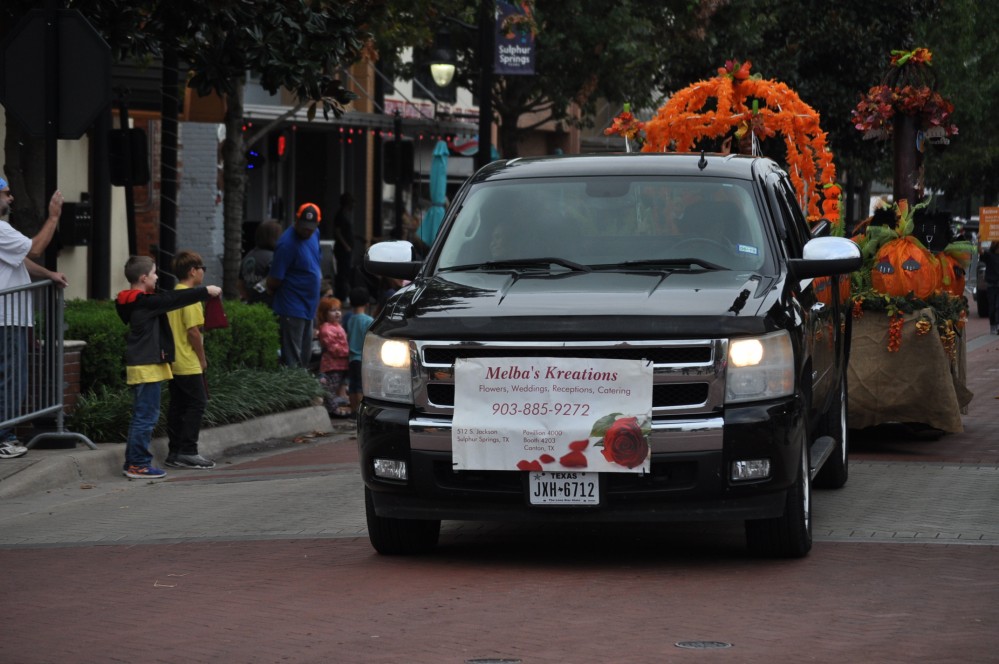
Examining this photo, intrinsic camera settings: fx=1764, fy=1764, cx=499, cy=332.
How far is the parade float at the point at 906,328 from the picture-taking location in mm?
12656

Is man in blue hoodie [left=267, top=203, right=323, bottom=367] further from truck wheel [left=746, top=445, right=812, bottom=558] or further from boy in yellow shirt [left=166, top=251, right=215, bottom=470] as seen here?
truck wheel [left=746, top=445, right=812, bottom=558]

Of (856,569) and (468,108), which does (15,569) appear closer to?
(856,569)

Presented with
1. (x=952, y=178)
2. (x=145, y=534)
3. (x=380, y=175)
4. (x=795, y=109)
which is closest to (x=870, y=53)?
(x=380, y=175)

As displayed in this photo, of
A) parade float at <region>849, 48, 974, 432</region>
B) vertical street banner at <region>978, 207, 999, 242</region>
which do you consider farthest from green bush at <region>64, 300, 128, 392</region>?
vertical street banner at <region>978, 207, 999, 242</region>

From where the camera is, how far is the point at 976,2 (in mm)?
42062

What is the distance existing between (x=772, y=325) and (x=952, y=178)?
176ft

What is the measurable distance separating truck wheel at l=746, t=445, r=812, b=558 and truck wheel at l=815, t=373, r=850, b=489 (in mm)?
2368

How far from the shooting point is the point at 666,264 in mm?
8523

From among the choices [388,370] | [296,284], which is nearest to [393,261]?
[388,370]

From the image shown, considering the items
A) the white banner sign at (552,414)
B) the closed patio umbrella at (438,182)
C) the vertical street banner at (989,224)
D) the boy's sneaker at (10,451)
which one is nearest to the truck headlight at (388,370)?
the white banner sign at (552,414)

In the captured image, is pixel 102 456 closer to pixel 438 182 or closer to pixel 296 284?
pixel 296 284

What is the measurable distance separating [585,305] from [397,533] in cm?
150

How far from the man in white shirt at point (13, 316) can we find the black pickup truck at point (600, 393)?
432 centimetres

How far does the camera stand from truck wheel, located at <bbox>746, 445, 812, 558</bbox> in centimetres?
800
